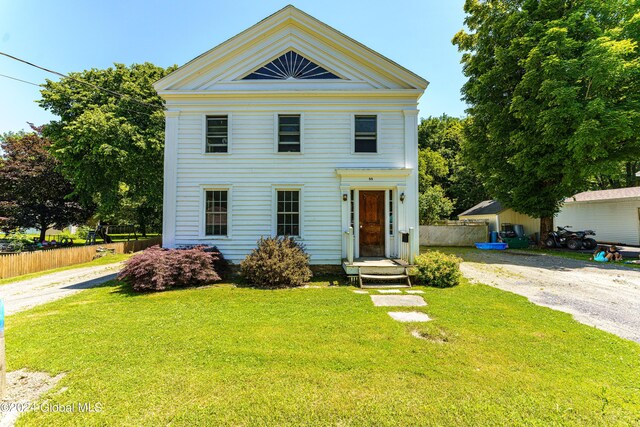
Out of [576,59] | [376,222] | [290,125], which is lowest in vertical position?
[376,222]

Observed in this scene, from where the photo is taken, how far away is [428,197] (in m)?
22.5

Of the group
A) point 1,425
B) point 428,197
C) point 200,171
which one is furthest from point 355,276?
point 428,197

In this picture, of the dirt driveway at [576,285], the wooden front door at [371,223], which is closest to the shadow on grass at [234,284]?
the wooden front door at [371,223]

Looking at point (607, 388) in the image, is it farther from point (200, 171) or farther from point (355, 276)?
point (200, 171)

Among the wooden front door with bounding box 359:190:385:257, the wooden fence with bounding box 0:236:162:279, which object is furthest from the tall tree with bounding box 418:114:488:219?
the wooden fence with bounding box 0:236:162:279

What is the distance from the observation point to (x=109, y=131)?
631 inches

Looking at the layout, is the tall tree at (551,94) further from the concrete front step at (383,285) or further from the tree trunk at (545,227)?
the concrete front step at (383,285)

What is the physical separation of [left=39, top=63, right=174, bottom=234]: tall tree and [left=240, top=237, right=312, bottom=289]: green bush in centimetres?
1279

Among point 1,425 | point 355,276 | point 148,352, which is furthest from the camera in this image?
point 355,276

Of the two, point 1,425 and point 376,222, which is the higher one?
point 376,222

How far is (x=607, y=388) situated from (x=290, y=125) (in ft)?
30.4

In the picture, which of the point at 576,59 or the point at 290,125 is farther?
the point at 576,59

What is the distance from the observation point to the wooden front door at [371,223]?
31.4 feet

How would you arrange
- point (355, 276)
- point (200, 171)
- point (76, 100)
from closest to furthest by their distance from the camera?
point (355, 276) → point (200, 171) → point (76, 100)
